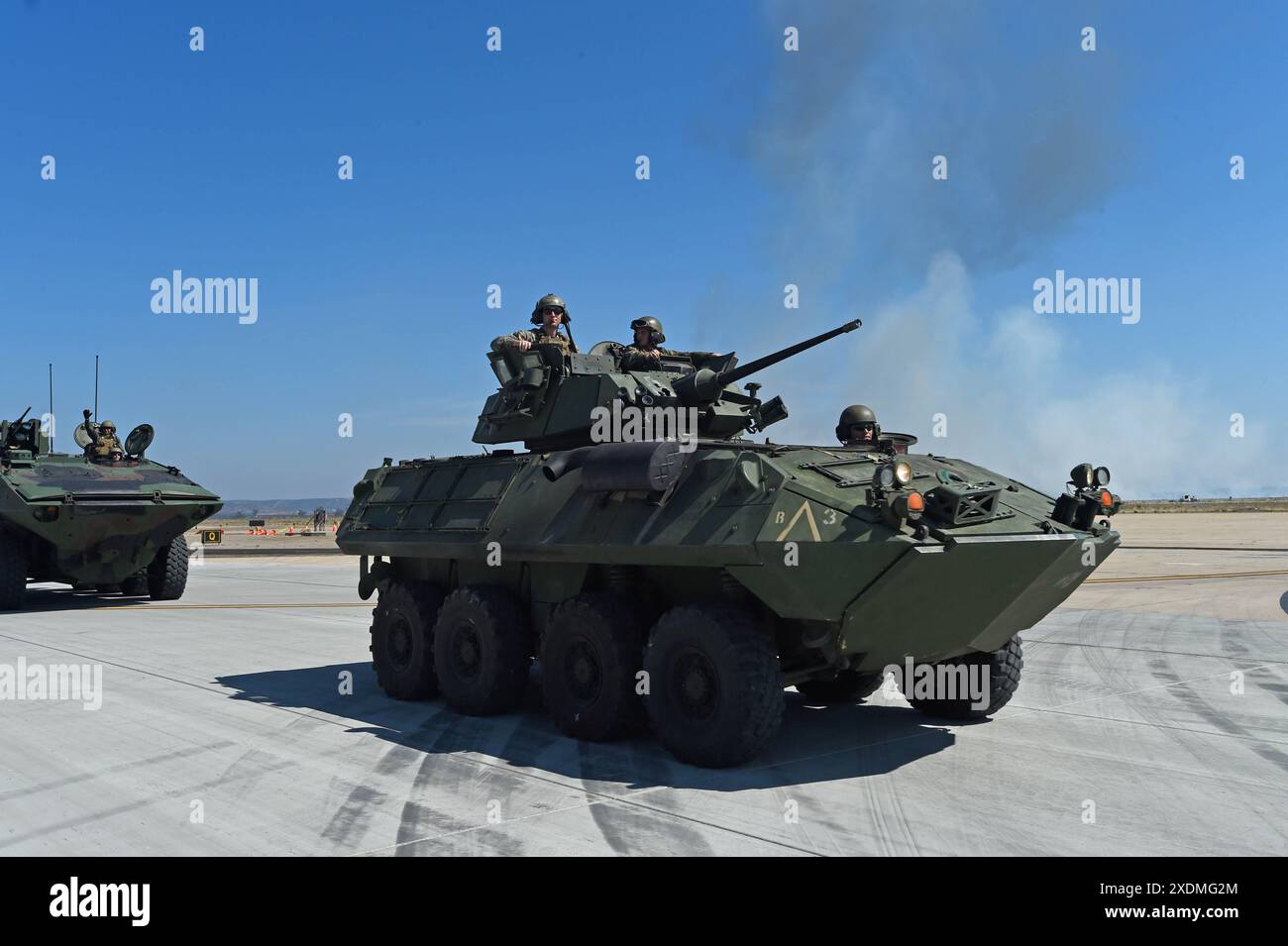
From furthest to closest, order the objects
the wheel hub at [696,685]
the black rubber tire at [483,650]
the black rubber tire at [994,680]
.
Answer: the black rubber tire at [483,650]
the black rubber tire at [994,680]
the wheel hub at [696,685]

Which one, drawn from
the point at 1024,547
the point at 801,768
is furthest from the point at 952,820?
the point at 1024,547

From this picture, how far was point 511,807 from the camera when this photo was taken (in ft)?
21.5

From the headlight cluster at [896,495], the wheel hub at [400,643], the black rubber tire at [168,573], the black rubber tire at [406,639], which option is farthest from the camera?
the black rubber tire at [168,573]

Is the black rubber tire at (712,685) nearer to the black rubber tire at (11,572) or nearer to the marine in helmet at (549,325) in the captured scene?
the marine in helmet at (549,325)

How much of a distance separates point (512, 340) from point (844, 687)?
4.35 meters

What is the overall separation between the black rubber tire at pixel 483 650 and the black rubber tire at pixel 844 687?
8.39 ft

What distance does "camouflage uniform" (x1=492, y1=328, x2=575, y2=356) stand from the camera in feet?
34.2

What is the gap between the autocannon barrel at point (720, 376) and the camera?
29.2 feet

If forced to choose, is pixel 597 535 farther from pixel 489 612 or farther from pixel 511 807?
pixel 511 807

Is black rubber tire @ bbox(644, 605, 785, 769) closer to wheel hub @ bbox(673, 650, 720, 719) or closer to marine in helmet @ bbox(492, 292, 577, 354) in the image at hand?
wheel hub @ bbox(673, 650, 720, 719)

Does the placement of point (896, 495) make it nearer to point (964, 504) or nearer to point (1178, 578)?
point (964, 504)

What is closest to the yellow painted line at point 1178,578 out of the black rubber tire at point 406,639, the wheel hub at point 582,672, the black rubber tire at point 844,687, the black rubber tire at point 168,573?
the black rubber tire at point 844,687

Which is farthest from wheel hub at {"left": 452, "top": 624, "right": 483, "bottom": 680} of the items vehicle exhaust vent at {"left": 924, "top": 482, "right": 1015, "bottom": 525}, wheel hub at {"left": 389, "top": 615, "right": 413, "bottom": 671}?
vehicle exhaust vent at {"left": 924, "top": 482, "right": 1015, "bottom": 525}
